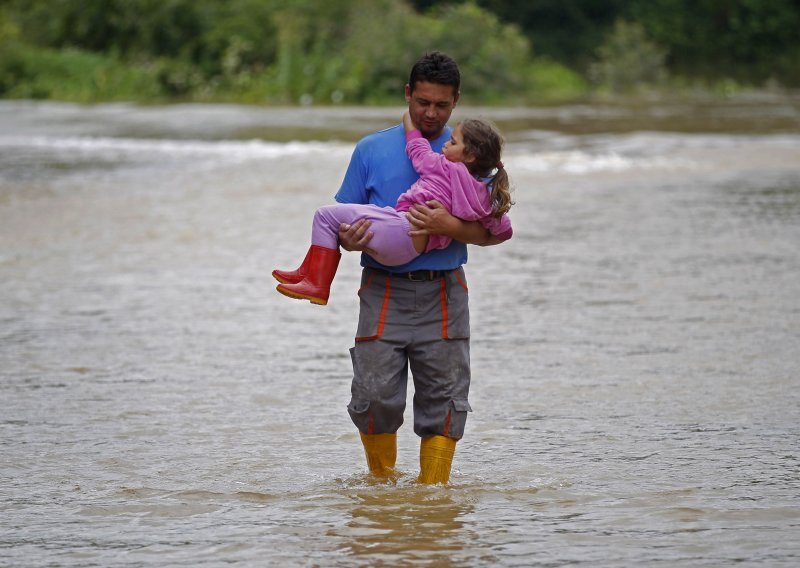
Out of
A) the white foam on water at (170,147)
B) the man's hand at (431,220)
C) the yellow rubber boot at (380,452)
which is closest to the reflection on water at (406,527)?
the yellow rubber boot at (380,452)

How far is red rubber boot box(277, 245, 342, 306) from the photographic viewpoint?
17.0 feet

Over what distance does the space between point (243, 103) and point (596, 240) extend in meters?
27.2

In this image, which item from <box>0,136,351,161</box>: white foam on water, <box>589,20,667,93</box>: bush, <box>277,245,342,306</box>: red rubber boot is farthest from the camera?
<box>589,20,667,93</box>: bush

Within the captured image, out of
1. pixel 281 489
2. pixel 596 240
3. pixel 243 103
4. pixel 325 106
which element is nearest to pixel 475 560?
pixel 281 489

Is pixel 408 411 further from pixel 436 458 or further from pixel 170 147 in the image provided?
pixel 170 147

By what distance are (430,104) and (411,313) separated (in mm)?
762

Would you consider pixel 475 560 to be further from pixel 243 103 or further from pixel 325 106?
pixel 243 103

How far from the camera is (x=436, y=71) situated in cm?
507

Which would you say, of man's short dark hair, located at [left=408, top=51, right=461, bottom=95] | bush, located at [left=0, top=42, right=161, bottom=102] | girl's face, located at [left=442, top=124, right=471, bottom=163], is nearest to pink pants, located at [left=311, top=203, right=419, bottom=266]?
girl's face, located at [left=442, top=124, right=471, bottom=163]

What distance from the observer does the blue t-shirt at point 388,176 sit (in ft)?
17.1

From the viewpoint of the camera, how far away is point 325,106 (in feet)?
119

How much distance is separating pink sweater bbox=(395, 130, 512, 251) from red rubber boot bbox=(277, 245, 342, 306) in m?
0.31

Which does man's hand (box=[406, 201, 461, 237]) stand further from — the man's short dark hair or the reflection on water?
the reflection on water

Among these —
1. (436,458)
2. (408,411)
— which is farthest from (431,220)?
(408,411)
